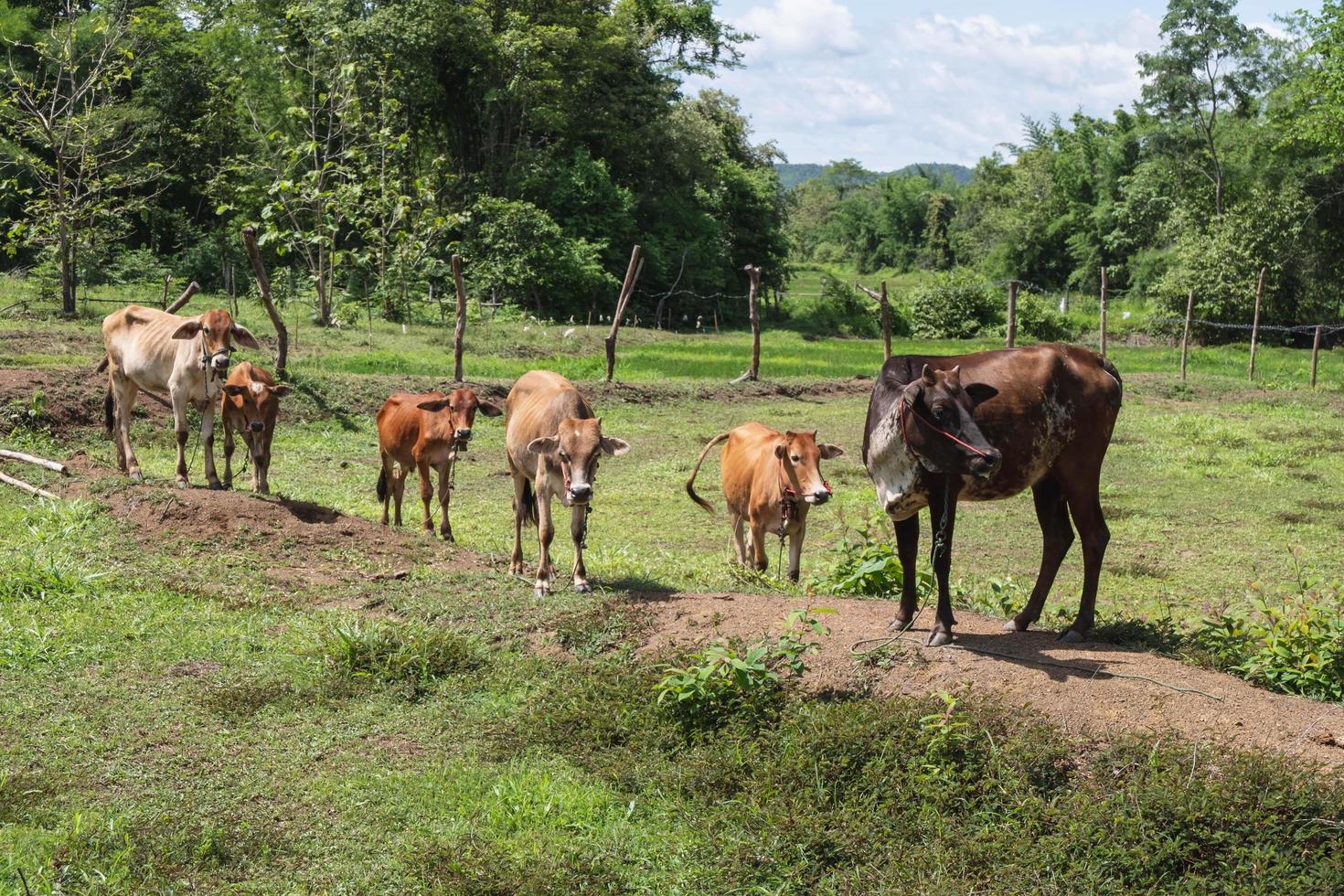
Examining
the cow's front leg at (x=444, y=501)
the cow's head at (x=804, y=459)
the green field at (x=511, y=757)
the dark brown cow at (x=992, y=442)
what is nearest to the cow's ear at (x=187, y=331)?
the green field at (x=511, y=757)

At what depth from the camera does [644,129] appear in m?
48.0

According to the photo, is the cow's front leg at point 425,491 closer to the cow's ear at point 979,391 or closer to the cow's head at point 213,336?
the cow's head at point 213,336

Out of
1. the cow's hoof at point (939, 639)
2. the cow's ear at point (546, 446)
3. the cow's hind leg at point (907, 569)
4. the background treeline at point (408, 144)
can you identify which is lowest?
the cow's hoof at point (939, 639)

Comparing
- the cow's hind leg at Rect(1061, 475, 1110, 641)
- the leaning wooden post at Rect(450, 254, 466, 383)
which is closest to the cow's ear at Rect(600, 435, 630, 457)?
the cow's hind leg at Rect(1061, 475, 1110, 641)

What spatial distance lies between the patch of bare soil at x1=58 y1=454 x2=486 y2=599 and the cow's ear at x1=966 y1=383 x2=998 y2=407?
16.5ft

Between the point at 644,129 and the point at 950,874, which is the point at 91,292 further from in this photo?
the point at 950,874

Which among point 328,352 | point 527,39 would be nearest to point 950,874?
point 328,352

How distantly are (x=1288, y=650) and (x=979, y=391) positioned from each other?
225 centimetres

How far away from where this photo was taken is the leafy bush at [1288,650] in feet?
22.8

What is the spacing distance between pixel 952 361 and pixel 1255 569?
252 inches

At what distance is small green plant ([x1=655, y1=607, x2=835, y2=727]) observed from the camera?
7.01m

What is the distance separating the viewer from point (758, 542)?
11.5 meters

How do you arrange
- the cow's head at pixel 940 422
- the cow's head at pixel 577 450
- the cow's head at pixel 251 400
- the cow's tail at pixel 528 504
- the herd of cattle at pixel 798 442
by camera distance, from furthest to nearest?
the cow's head at pixel 251 400 → the cow's tail at pixel 528 504 → the cow's head at pixel 577 450 → the herd of cattle at pixel 798 442 → the cow's head at pixel 940 422

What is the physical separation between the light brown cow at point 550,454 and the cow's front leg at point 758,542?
1.76 m
